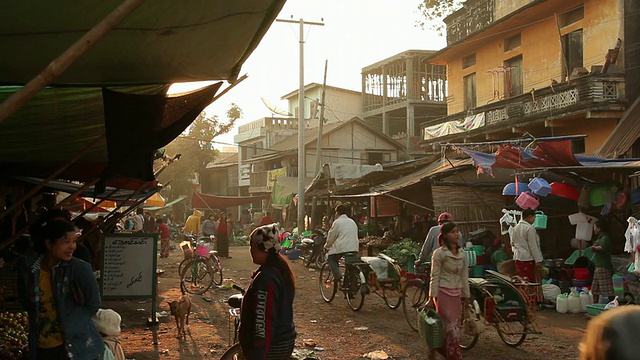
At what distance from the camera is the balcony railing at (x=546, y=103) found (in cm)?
1703

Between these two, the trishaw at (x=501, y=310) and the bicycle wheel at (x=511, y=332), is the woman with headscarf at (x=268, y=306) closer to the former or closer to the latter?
the trishaw at (x=501, y=310)

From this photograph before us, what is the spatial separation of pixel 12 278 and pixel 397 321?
608 cm

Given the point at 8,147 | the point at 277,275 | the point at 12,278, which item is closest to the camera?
the point at 277,275

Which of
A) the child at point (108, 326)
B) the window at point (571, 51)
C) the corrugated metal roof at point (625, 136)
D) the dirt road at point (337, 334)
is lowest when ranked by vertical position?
the dirt road at point (337, 334)

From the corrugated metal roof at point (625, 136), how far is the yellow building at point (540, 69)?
154 centimetres

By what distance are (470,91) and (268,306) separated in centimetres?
2429

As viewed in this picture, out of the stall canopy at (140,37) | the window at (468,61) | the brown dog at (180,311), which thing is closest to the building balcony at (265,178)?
the window at (468,61)

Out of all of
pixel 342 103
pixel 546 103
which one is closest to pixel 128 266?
pixel 546 103

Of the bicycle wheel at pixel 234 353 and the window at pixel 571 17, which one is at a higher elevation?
the window at pixel 571 17

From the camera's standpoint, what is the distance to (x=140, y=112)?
450 cm

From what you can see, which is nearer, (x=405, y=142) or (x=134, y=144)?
(x=134, y=144)

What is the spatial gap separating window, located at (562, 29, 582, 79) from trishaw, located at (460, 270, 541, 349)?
13755 millimetres

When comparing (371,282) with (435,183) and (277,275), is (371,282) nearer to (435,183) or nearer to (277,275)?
(435,183)

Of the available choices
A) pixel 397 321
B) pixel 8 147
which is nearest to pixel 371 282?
pixel 397 321
